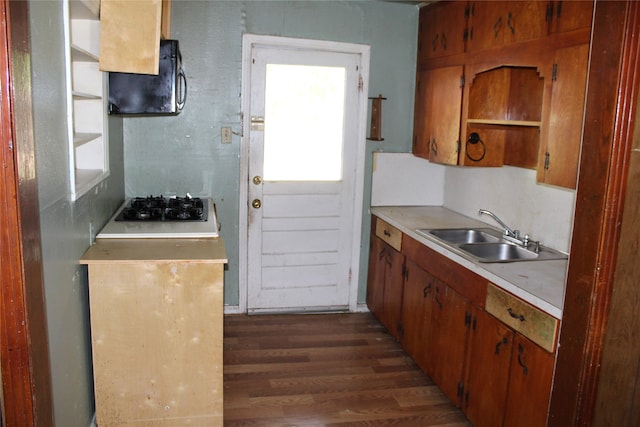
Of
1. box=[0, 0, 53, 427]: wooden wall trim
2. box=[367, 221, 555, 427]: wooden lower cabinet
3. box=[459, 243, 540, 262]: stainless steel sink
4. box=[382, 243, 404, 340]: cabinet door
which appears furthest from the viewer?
box=[382, 243, 404, 340]: cabinet door

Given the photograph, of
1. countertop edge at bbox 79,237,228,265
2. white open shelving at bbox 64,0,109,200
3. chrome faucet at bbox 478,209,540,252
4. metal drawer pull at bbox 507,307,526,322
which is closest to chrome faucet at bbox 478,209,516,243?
chrome faucet at bbox 478,209,540,252

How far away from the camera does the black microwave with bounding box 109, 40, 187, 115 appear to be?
3098 millimetres

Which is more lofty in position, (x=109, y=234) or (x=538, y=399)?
(x=109, y=234)

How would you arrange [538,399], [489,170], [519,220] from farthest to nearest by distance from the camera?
[489,170], [519,220], [538,399]

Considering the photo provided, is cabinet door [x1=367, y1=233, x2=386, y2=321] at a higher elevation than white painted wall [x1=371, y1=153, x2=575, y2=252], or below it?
below

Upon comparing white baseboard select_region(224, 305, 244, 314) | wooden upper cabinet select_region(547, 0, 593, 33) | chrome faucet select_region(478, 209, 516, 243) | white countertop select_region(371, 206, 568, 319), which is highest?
wooden upper cabinet select_region(547, 0, 593, 33)

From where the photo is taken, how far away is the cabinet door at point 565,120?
8.00 ft

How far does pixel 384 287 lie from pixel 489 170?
1.12m

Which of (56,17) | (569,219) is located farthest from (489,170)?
(56,17)

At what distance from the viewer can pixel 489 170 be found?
3.68 meters

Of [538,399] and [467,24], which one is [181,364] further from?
[467,24]

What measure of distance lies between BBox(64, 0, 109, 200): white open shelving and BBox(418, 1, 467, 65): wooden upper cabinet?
7.04ft

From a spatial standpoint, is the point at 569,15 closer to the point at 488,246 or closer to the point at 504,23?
the point at 504,23

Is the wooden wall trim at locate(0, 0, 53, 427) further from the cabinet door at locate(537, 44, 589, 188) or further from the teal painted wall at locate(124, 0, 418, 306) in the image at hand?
the teal painted wall at locate(124, 0, 418, 306)
